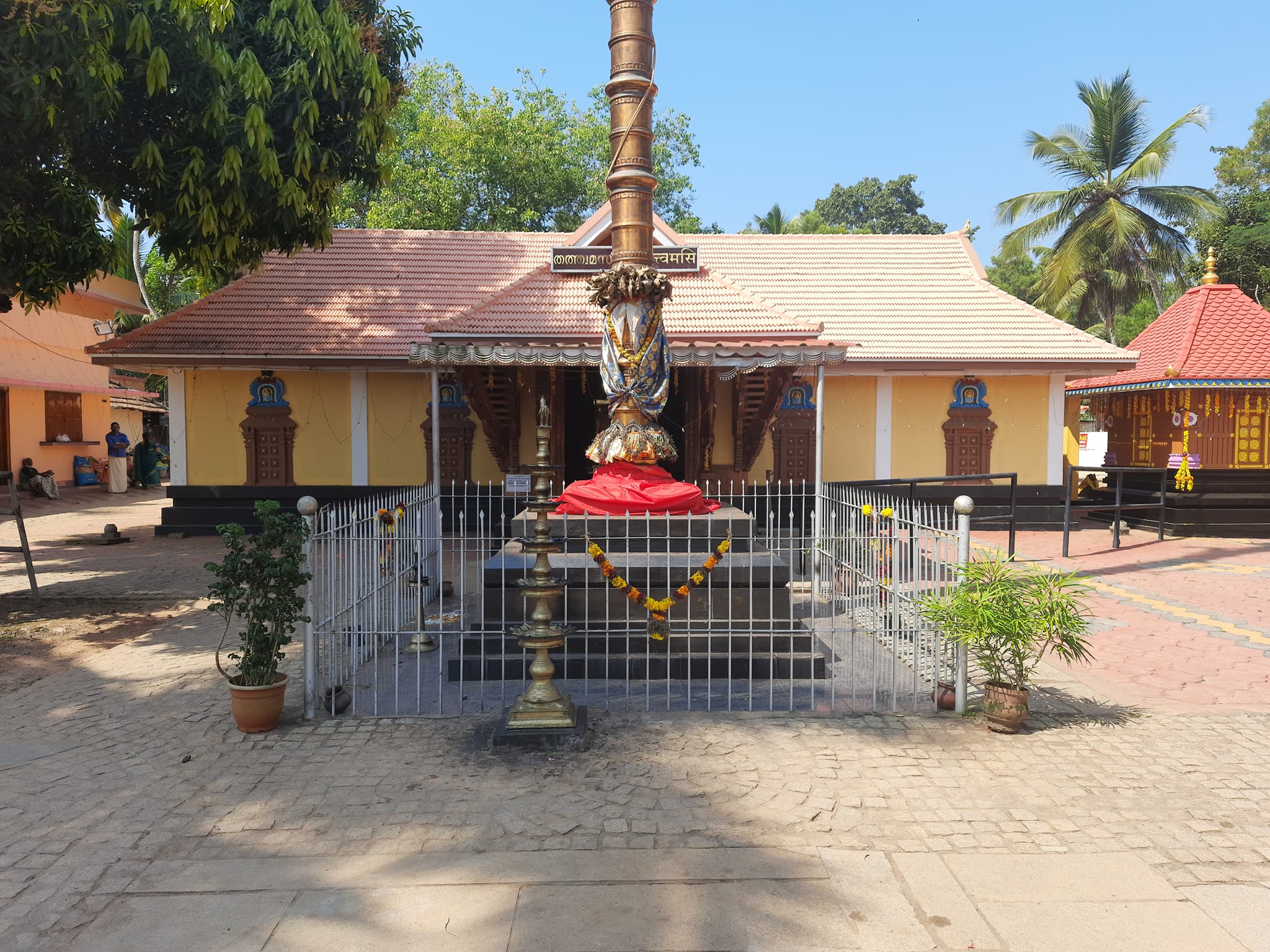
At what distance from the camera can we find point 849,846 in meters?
3.43

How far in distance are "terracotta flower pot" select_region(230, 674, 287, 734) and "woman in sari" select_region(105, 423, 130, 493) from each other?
19.5 m

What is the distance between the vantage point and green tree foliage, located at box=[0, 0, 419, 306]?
6824mm

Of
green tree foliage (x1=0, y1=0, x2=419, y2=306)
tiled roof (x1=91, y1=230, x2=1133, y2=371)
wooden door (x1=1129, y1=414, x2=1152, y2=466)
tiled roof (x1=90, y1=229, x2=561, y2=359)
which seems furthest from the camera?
wooden door (x1=1129, y1=414, x2=1152, y2=466)

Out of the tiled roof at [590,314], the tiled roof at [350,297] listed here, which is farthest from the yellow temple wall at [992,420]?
the tiled roof at [350,297]

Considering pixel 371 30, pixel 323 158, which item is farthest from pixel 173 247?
pixel 371 30

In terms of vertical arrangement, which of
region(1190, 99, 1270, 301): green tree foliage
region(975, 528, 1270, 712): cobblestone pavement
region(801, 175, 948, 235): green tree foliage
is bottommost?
region(975, 528, 1270, 712): cobblestone pavement

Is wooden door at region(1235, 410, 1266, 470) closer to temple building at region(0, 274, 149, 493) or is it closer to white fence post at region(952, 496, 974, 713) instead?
white fence post at region(952, 496, 974, 713)

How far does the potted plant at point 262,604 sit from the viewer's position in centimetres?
459

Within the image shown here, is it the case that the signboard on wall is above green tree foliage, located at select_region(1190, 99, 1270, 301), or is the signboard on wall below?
below

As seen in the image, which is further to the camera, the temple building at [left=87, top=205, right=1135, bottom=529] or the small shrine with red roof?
the small shrine with red roof

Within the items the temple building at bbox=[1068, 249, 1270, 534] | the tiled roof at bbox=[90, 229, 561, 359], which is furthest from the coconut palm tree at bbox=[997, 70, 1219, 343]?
the tiled roof at bbox=[90, 229, 561, 359]

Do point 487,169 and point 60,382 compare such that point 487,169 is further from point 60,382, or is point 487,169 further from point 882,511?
point 882,511

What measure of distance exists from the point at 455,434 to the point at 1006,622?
10.2m

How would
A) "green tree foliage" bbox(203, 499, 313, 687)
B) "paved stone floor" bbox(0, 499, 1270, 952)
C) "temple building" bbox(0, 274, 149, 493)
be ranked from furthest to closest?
1. "temple building" bbox(0, 274, 149, 493)
2. "green tree foliage" bbox(203, 499, 313, 687)
3. "paved stone floor" bbox(0, 499, 1270, 952)
